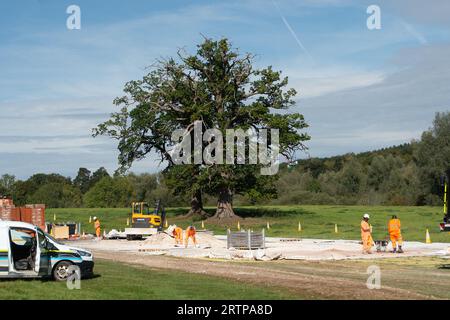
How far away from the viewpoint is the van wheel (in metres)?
20.5

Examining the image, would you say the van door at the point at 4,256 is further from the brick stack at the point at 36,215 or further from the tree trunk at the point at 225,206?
the tree trunk at the point at 225,206

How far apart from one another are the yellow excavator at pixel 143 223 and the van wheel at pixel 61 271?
26940 millimetres

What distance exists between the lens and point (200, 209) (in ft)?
244

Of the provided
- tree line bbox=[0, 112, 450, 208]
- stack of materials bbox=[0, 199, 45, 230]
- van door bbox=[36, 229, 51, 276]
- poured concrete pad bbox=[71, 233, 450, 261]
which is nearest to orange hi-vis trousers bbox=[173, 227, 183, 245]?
poured concrete pad bbox=[71, 233, 450, 261]

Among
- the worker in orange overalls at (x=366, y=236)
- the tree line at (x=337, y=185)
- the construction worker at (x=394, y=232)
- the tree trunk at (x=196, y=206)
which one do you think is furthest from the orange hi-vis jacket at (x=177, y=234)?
the tree trunk at (x=196, y=206)

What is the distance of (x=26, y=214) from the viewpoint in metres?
53.0

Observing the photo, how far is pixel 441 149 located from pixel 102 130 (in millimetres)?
46814

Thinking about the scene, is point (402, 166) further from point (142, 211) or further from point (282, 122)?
point (142, 211)

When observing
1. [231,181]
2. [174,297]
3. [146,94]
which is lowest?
[174,297]

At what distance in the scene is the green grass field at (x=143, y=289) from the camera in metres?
17.1

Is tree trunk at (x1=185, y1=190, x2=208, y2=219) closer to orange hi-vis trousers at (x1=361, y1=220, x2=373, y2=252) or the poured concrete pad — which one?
the poured concrete pad

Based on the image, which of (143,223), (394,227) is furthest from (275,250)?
(143,223)

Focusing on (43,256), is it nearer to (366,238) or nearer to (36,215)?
(366,238)

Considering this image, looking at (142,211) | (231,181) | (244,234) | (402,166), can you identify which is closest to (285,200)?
(402,166)
